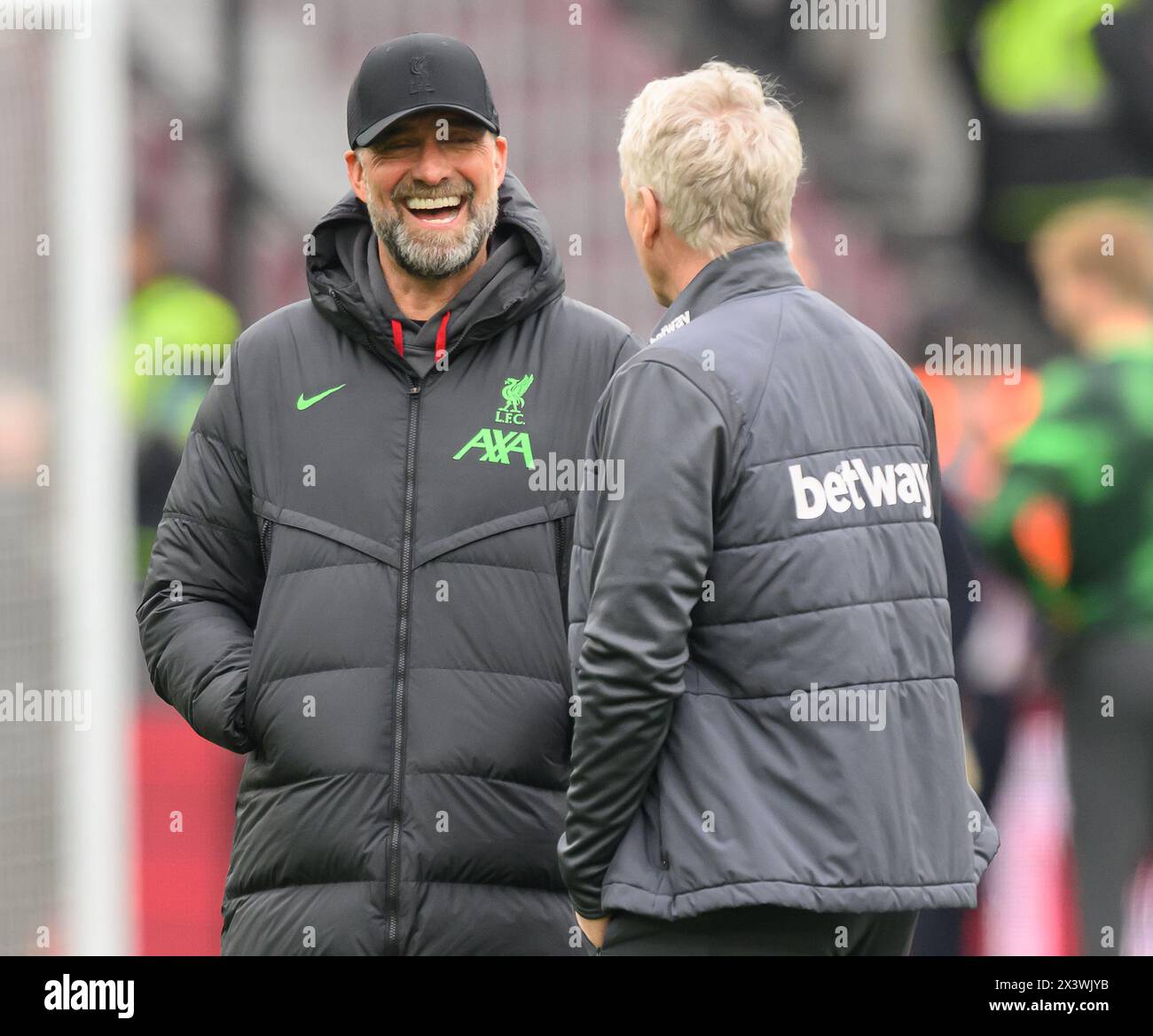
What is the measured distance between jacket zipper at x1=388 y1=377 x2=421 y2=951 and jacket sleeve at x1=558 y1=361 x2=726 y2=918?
0.32 meters

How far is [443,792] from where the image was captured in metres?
2.20

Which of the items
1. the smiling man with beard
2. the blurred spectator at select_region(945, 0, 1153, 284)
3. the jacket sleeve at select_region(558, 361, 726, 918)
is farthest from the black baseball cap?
the blurred spectator at select_region(945, 0, 1153, 284)

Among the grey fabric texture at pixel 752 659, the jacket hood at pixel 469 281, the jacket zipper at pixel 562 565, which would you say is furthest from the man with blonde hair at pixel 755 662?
the jacket hood at pixel 469 281

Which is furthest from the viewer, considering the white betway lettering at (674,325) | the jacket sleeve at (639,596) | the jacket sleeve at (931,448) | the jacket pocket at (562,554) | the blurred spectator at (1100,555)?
the blurred spectator at (1100,555)

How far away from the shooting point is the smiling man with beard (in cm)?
221

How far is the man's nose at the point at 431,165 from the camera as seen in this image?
2.33 metres

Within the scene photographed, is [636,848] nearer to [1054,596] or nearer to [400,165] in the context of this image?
[400,165]

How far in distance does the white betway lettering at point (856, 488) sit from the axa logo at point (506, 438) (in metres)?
0.47

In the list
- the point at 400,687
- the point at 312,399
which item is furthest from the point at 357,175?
the point at 400,687

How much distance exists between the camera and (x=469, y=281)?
2350mm

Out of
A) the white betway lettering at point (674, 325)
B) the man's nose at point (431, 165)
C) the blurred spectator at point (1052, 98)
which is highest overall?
the blurred spectator at point (1052, 98)

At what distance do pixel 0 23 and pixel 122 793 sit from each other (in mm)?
1765

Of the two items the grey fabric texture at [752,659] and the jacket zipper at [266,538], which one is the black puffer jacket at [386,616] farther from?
the grey fabric texture at [752,659]

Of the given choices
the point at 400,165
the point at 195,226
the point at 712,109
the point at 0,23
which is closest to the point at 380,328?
the point at 400,165
